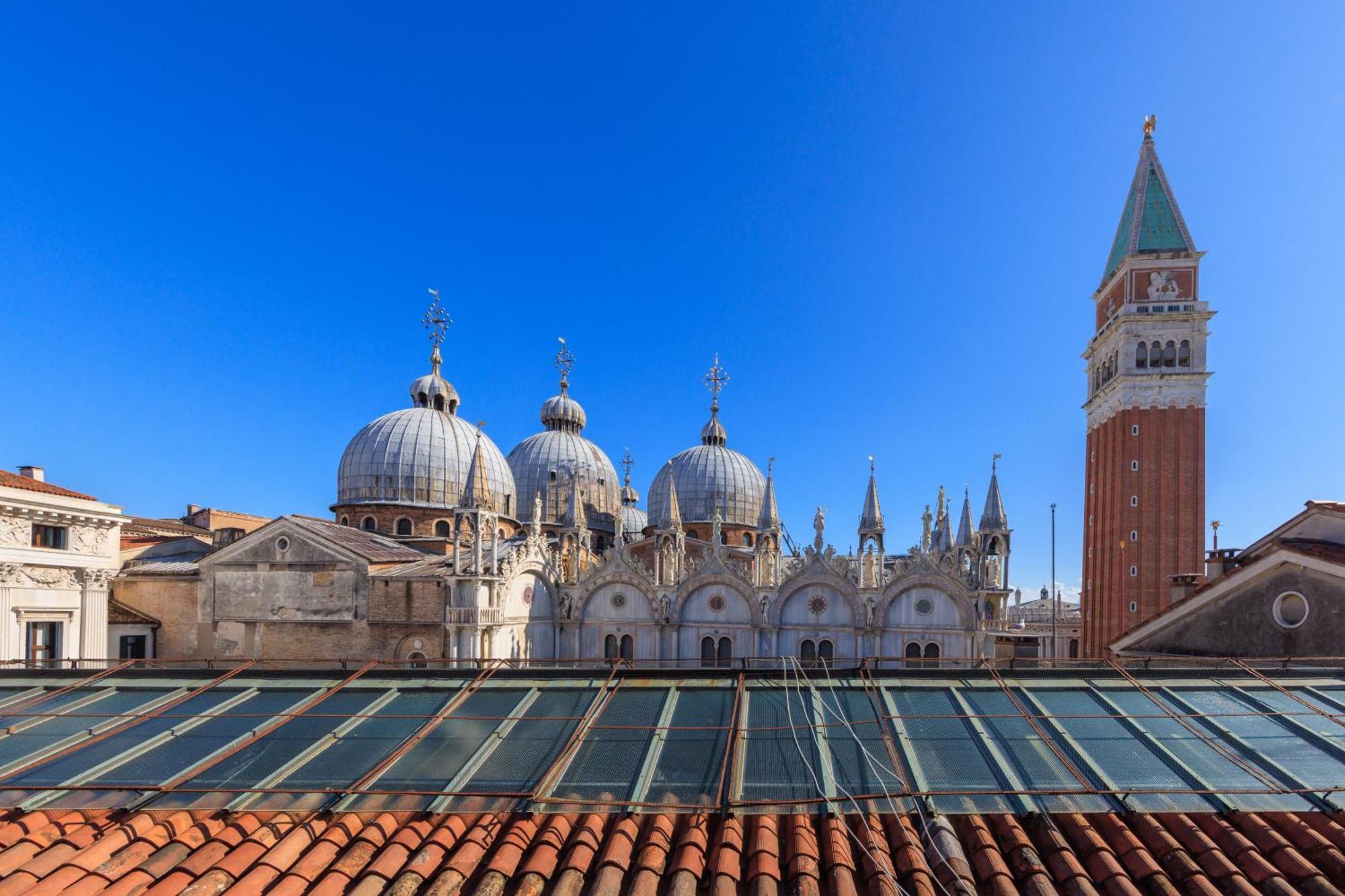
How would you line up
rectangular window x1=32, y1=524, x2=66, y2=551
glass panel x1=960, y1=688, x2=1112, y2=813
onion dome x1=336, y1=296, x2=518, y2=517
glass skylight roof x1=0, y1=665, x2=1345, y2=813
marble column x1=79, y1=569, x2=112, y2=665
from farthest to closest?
onion dome x1=336, y1=296, x2=518, y2=517 < marble column x1=79, y1=569, x2=112, y2=665 < rectangular window x1=32, y1=524, x2=66, y2=551 < glass skylight roof x1=0, y1=665, x2=1345, y2=813 < glass panel x1=960, y1=688, x2=1112, y2=813

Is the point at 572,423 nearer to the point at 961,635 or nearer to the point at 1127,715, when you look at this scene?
the point at 961,635

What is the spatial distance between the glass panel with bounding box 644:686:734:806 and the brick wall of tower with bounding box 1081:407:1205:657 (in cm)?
4362

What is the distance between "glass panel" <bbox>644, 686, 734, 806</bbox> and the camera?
6449mm

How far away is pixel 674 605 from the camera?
28.8 metres

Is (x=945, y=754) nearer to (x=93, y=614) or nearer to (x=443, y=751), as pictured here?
(x=443, y=751)

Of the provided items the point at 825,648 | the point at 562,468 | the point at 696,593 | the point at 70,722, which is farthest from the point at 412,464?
the point at 70,722

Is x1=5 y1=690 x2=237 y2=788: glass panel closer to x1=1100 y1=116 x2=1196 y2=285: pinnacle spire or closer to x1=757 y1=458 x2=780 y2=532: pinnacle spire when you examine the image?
x1=757 y1=458 x2=780 y2=532: pinnacle spire

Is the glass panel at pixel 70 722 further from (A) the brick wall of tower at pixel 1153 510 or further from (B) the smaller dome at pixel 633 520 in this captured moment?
(A) the brick wall of tower at pixel 1153 510

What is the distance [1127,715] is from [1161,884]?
3.29 m

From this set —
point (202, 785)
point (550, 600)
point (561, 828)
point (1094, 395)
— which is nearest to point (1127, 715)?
point (561, 828)

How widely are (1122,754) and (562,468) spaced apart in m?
45.9

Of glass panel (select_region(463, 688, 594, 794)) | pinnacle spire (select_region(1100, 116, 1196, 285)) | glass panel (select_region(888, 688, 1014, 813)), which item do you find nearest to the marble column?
glass panel (select_region(463, 688, 594, 794))

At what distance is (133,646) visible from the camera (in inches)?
1152

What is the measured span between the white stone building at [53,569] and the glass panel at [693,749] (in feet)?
92.6
